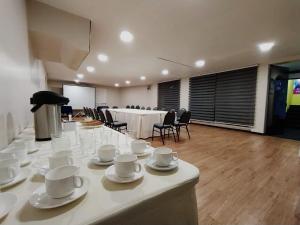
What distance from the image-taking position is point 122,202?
43 cm

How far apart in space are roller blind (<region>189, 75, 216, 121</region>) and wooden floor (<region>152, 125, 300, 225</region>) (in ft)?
9.42

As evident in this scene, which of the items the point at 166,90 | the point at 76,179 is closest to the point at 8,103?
the point at 76,179

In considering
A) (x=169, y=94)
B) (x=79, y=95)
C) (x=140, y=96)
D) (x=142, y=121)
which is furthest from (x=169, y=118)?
(x=79, y=95)

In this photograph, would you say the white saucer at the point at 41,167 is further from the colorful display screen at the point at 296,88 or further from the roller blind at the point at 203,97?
the colorful display screen at the point at 296,88

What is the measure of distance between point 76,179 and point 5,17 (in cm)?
135

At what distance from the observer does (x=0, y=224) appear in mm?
342

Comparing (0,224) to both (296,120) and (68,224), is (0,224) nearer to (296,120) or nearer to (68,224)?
(68,224)

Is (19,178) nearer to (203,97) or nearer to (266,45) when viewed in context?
(266,45)

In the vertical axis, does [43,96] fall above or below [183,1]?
below

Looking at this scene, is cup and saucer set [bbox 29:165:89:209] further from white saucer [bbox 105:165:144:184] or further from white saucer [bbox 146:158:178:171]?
white saucer [bbox 146:158:178:171]

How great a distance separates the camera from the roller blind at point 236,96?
4.73 metres

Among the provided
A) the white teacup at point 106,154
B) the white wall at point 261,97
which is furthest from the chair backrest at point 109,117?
the white wall at point 261,97

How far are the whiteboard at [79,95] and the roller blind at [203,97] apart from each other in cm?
714

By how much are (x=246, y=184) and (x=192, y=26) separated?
A: 2.53m
